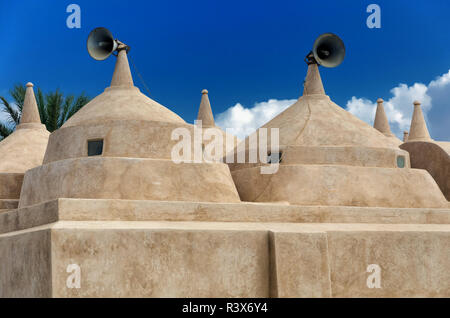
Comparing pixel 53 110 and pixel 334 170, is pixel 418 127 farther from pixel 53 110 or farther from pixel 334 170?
pixel 53 110

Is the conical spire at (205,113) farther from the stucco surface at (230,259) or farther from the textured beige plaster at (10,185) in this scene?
the stucco surface at (230,259)

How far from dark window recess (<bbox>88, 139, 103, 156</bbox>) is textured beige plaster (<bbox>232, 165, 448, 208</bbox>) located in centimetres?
385

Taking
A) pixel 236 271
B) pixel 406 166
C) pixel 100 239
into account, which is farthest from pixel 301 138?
pixel 100 239

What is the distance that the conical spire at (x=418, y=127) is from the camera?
76.8 ft

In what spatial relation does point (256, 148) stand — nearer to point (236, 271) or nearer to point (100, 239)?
point (236, 271)

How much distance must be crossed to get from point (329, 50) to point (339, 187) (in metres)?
4.98

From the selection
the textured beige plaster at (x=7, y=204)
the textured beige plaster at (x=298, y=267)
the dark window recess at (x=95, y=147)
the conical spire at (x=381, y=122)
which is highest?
the conical spire at (x=381, y=122)

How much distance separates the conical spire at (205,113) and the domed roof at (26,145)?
637cm

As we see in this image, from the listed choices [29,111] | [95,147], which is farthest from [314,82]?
[29,111]

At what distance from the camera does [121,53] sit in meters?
15.6

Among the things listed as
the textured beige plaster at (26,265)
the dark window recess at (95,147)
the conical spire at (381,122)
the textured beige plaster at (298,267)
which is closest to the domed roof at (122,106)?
the dark window recess at (95,147)

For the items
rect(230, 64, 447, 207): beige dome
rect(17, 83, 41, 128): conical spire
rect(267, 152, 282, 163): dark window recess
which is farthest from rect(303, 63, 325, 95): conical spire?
rect(17, 83, 41, 128): conical spire

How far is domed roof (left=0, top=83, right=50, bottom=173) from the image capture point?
17.8 meters

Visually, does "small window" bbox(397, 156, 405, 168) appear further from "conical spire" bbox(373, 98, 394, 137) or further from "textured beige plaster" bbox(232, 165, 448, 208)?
"conical spire" bbox(373, 98, 394, 137)
